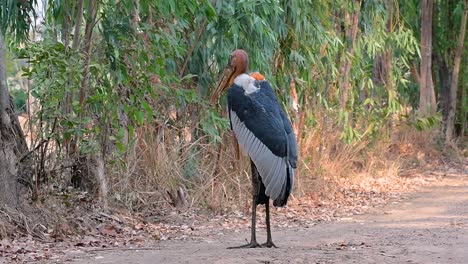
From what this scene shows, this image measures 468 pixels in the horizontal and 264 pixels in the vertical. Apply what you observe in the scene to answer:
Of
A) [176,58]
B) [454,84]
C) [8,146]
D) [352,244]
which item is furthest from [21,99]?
[454,84]

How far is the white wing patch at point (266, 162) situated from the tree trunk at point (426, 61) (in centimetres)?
1227

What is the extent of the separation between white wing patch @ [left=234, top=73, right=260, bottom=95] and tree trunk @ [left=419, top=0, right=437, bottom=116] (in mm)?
12194

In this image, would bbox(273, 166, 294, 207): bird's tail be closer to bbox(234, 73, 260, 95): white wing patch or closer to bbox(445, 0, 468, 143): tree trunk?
bbox(234, 73, 260, 95): white wing patch

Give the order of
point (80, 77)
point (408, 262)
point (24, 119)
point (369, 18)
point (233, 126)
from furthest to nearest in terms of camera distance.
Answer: point (369, 18)
point (24, 119)
point (80, 77)
point (233, 126)
point (408, 262)

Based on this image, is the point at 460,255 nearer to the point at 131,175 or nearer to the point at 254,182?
the point at 254,182

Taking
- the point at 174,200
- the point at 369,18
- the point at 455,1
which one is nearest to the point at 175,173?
the point at 174,200

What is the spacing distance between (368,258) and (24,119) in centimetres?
432

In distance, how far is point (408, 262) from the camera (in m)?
7.46

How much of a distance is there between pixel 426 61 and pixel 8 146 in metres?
13.0

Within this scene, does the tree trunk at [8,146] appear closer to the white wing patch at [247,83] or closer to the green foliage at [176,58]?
the green foliage at [176,58]

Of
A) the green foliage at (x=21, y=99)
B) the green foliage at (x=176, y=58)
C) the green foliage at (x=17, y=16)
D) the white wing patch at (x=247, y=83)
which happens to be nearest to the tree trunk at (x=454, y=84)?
the green foliage at (x=176, y=58)

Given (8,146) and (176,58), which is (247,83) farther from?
(176,58)

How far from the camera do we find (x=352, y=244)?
8.52 m

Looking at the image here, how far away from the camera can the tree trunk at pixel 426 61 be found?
66.3 feet
